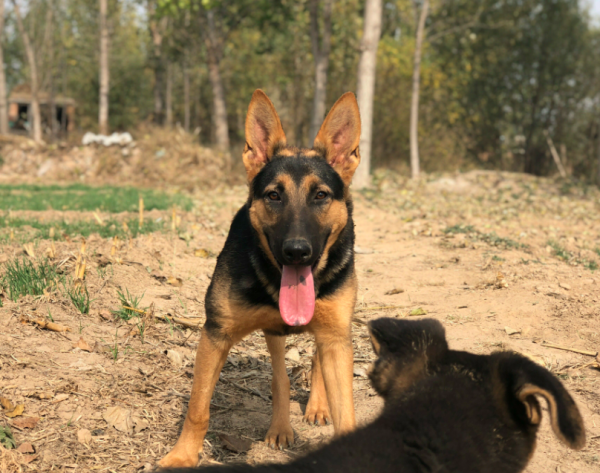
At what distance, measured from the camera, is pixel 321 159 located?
168 inches

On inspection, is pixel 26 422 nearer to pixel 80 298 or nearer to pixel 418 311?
pixel 80 298

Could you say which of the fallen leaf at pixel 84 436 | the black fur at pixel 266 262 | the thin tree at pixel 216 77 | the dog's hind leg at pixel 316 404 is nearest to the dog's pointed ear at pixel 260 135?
the black fur at pixel 266 262

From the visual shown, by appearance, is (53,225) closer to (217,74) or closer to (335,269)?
(335,269)

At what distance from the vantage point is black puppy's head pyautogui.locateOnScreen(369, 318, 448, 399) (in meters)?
2.84

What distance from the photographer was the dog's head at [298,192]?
3.73 meters

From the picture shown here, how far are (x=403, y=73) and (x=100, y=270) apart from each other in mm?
26110

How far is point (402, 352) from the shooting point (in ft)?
9.54

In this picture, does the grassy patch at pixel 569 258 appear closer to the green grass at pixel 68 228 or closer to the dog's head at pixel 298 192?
the dog's head at pixel 298 192

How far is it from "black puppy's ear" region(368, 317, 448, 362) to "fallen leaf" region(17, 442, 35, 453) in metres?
2.37

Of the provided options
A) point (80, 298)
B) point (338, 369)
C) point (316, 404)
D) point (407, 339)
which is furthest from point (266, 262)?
point (80, 298)

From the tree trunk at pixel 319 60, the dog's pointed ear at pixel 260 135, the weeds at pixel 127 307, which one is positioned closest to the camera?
the dog's pointed ear at pixel 260 135

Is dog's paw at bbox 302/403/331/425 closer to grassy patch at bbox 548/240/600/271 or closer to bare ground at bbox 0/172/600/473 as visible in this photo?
bare ground at bbox 0/172/600/473

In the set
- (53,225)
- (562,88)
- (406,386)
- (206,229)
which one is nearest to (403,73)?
(562,88)

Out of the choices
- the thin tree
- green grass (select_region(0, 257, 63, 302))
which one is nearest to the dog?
green grass (select_region(0, 257, 63, 302))
